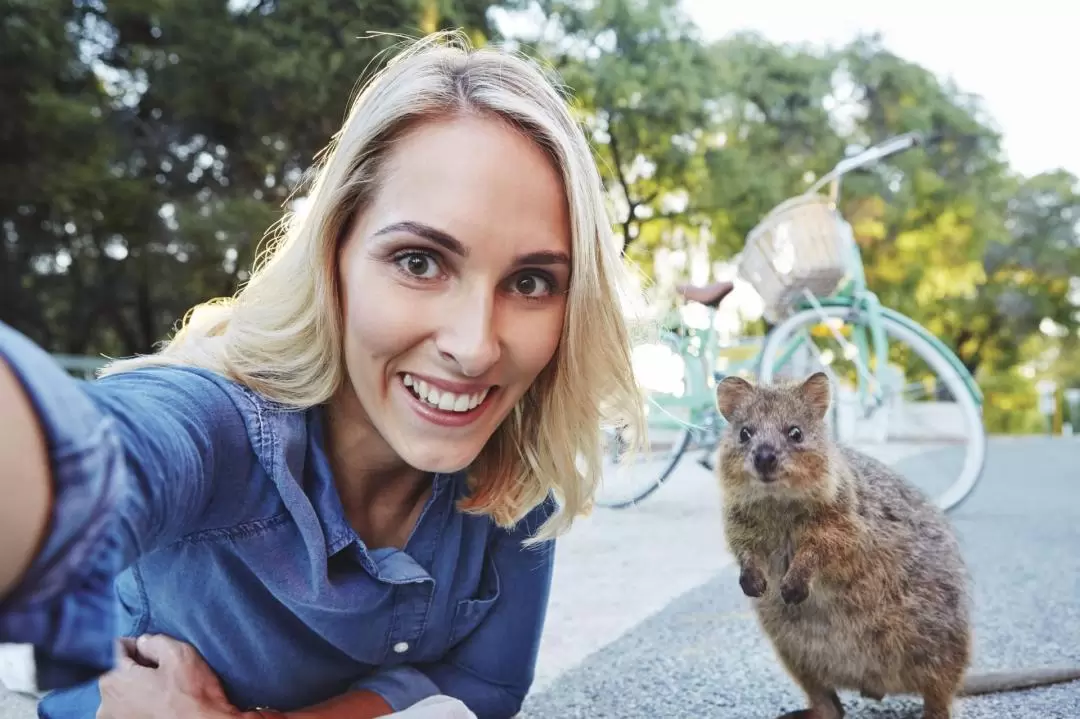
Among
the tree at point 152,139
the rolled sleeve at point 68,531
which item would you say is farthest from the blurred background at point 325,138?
the rolled sleeve at point 68,531

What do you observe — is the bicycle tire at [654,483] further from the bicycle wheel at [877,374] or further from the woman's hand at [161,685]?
the woman's hand at [161,685]

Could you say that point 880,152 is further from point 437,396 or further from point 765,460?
point 437,396

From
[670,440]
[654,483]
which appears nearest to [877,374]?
[654,483]

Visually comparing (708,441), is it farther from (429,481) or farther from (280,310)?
(280,310)

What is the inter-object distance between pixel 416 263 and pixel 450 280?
4 centimetres

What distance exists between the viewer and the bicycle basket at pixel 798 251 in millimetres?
2721

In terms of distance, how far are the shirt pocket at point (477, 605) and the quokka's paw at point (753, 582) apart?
1.15 ft

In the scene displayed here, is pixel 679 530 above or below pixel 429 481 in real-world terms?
below

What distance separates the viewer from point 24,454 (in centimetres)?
44

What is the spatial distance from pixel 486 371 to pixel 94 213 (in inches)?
284

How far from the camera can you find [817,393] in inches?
53.4

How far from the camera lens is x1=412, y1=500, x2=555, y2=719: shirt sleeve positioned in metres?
1.35

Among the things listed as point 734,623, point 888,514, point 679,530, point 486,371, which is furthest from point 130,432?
point 679,530

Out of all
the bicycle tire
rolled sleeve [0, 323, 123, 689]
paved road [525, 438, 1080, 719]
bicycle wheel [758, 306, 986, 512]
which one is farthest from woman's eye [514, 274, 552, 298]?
the bicycle tire
